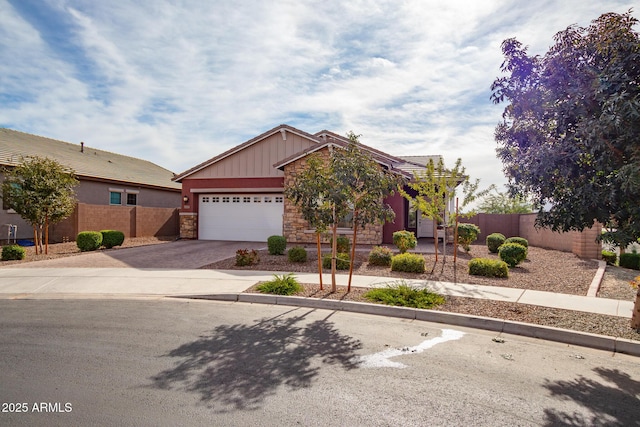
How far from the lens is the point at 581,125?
189 inches

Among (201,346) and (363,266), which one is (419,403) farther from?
(363,266)

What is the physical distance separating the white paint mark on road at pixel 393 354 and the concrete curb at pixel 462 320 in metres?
0.68

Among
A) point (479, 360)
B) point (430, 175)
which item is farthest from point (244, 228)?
point (479, 360)

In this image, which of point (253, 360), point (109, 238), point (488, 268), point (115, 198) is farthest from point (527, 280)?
point (115, 198)

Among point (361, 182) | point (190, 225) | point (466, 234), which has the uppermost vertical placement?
point (361, 182)

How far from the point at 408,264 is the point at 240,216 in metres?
11.7

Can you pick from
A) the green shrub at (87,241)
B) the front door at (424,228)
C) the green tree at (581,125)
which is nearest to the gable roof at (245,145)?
the green shrub at (87,241)

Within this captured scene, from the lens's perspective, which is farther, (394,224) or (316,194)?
(394,224)

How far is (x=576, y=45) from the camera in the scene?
5242mm

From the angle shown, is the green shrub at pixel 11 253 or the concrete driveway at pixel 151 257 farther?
the green shrub at pixel 11 253

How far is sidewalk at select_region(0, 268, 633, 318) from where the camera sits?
7.62 m

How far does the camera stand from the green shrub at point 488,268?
33.1 ft

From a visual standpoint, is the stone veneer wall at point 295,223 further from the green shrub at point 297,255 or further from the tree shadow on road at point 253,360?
the tree shadow on road at point 253,360

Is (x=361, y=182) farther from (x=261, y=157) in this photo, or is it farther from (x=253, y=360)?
(x=261, y=157)
